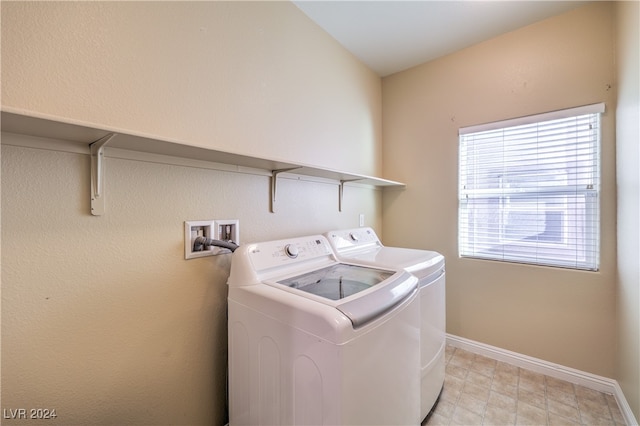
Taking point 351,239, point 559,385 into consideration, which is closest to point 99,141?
point 351,239

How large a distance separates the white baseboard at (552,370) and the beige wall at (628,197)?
8 cm

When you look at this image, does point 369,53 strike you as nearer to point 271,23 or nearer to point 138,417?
point 271,23

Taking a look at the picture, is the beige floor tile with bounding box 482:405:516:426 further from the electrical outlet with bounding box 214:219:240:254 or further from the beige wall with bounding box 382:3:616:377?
the electrical outlet with bounding box 214:219:240:254

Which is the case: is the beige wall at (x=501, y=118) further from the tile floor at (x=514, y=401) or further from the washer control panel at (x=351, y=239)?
the washer control panel at (x=351, y=239)

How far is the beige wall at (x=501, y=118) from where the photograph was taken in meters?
1.64

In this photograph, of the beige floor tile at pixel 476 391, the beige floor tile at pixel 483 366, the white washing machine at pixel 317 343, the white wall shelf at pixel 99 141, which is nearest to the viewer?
the white wall shelf at pixel 99 141

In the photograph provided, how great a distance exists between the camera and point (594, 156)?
166 centimetres

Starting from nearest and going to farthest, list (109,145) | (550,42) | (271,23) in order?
(109,145) → (271,23) → (550,42)

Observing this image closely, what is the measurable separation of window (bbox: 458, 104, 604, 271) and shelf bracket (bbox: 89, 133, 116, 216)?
235 cm

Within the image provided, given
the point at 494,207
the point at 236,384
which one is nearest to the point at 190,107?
the point at 236,384

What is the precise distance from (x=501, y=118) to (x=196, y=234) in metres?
2.30

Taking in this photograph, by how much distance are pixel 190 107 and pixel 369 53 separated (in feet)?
5.64

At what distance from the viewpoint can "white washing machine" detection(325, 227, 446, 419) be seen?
1.35 m

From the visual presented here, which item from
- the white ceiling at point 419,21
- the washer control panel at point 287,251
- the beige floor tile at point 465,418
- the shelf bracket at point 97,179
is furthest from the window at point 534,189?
the shelf bracket at point 97,179
